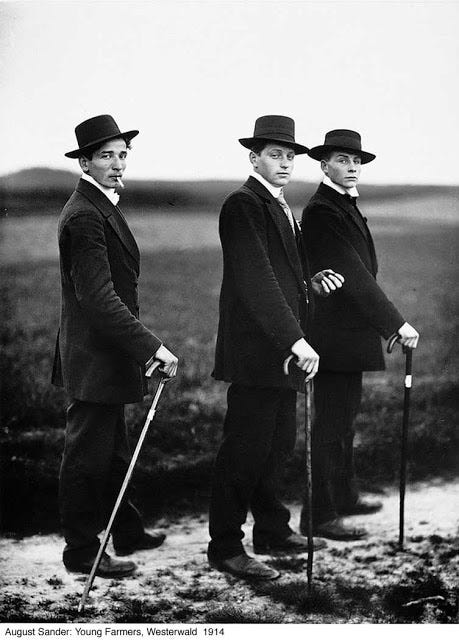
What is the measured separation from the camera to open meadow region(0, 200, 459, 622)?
3770mm

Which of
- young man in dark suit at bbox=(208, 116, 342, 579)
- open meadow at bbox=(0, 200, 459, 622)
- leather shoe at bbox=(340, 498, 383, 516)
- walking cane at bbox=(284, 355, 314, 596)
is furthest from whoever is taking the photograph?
leather shoe at bbox=(340, 498, 383, 516)

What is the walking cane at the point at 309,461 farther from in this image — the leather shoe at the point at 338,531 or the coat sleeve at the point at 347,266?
the coat sleeve at the point at 347,266

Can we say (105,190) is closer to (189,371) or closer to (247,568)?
(189,371)

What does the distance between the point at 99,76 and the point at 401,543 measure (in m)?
2.69

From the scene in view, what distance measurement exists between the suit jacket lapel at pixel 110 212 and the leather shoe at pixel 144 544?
133cm

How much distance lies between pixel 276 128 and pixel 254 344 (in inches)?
39.2

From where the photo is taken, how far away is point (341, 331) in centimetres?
371

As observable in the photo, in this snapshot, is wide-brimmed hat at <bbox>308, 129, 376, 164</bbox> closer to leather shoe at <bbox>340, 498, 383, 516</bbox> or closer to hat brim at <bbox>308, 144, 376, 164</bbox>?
hat brim at <bbox>308, 144, 376, 164</bbox>

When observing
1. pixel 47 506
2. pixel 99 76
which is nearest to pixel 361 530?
pixel 47 506

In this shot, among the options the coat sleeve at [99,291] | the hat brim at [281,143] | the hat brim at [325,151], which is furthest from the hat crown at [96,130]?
the hat brim at [325,151]

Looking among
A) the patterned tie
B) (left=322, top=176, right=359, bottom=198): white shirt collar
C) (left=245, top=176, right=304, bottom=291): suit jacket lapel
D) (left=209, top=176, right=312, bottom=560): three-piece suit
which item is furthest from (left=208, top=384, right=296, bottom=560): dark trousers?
(left=322, top=176, right=359, bottom=198): white shirt collar

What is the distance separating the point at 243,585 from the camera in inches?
140

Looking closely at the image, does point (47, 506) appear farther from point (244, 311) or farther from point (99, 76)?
point (99, 76)

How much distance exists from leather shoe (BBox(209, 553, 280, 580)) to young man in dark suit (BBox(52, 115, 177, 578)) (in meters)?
0.50
